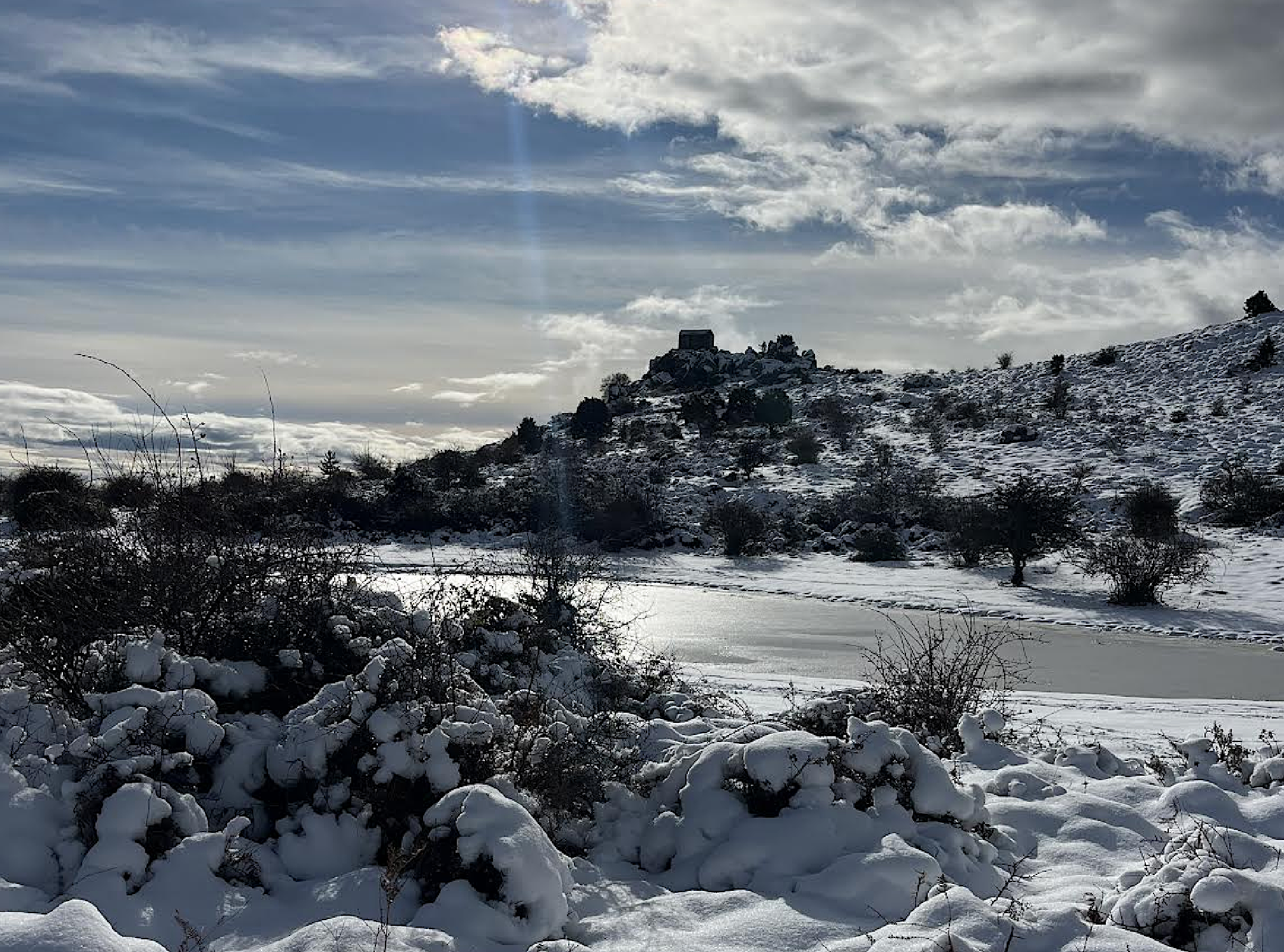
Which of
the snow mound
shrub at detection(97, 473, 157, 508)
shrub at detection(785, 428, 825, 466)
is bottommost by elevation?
the snow mound

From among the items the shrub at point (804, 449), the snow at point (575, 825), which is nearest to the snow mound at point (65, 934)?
the snow at point (575, 825)

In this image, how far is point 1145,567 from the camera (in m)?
15.3

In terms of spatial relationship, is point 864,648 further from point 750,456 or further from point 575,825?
point 750,456

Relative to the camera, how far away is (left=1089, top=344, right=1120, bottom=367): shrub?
41281 mm

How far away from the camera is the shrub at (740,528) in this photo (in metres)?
21.6

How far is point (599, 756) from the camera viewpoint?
5.48 metres

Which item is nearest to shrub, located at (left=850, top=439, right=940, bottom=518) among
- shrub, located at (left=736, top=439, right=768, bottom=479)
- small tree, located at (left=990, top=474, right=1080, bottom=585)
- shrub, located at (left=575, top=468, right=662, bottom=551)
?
shrub, located at (left=736, top=439, right=768, bottom=479)

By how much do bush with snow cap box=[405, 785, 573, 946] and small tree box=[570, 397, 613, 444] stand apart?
3427cm

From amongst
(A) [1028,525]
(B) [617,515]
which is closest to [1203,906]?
(A) [1028,525]

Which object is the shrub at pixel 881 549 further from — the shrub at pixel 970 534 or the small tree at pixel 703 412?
the small tree at pixel 703 412

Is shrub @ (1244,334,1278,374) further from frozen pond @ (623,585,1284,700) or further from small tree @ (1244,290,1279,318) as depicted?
frozen pond @ (623,585,1284,700)

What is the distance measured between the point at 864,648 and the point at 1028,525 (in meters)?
7.74

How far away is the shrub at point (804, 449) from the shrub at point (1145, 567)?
47.8ft

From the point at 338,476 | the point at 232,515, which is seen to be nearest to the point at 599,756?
the point at 232,515
